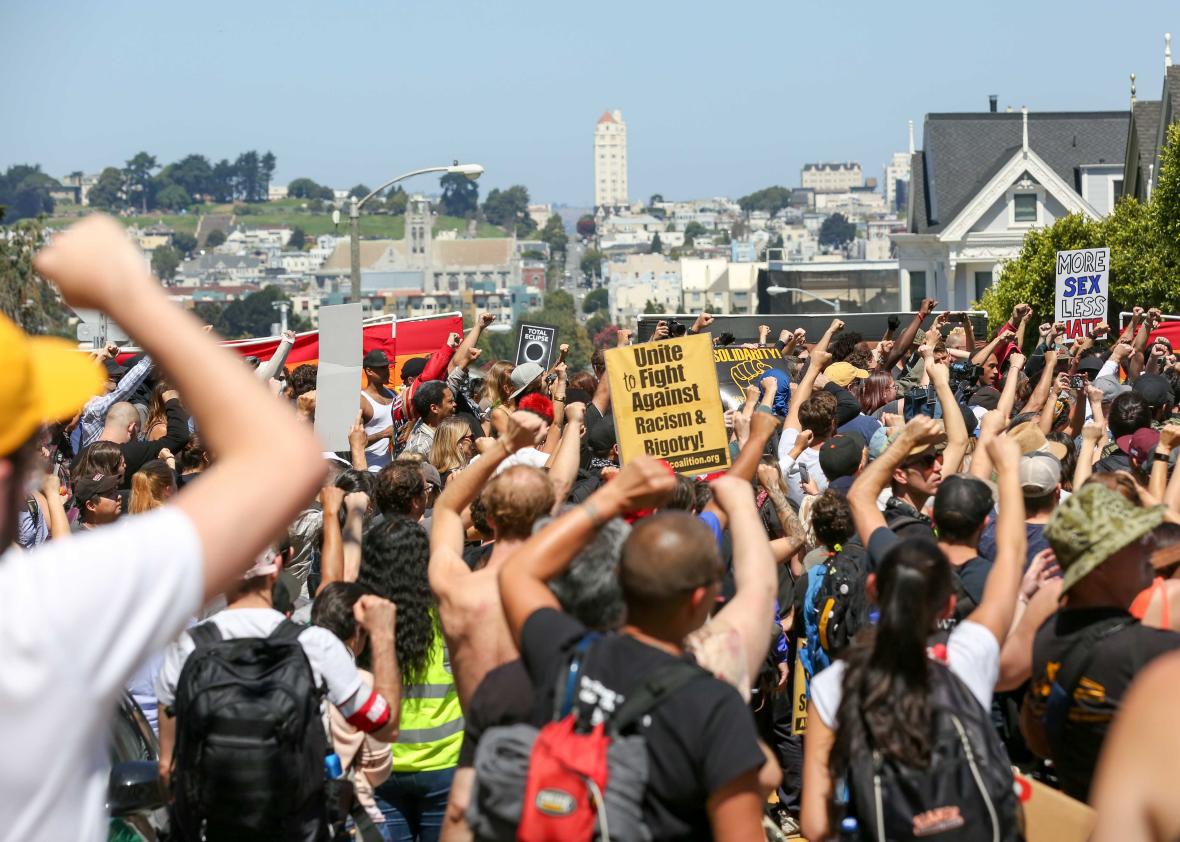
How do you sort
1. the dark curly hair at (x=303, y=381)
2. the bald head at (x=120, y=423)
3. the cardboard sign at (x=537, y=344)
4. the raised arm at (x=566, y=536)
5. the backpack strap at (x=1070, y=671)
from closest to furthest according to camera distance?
the raised arm at (x=566, y=536), the backpack strap at (x=1070, y=671), the bald head at (x=120, y=423), the dark curly hair at (x=303, y=381), the cardboard sign at (x=537, y=344)

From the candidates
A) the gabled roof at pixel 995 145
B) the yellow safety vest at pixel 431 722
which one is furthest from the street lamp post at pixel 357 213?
the gabled roof at pixel 995 145

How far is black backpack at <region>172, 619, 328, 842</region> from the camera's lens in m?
4.20

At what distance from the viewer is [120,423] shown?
928 cm

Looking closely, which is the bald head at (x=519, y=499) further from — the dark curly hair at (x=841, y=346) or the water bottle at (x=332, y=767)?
the dark curly hair at (x=841, y=346)

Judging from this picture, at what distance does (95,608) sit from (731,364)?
12100 mm

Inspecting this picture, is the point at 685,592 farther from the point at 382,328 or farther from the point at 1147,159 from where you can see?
the point at 1147,159

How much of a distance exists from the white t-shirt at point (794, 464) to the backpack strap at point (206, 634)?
153 inches

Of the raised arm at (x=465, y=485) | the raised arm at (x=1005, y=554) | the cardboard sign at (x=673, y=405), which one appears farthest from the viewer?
the cardboard sign at (x=673, y=405)

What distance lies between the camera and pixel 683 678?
10.4 ft

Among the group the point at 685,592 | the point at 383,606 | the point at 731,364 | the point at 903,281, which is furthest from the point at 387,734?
the point at 903,281

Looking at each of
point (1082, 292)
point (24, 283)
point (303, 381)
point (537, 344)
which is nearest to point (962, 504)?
point (303, 381)

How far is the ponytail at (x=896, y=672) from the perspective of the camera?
11.4ft

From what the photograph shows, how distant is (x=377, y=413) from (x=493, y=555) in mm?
5756

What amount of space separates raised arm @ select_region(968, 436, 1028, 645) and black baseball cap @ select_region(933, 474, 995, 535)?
360mm
